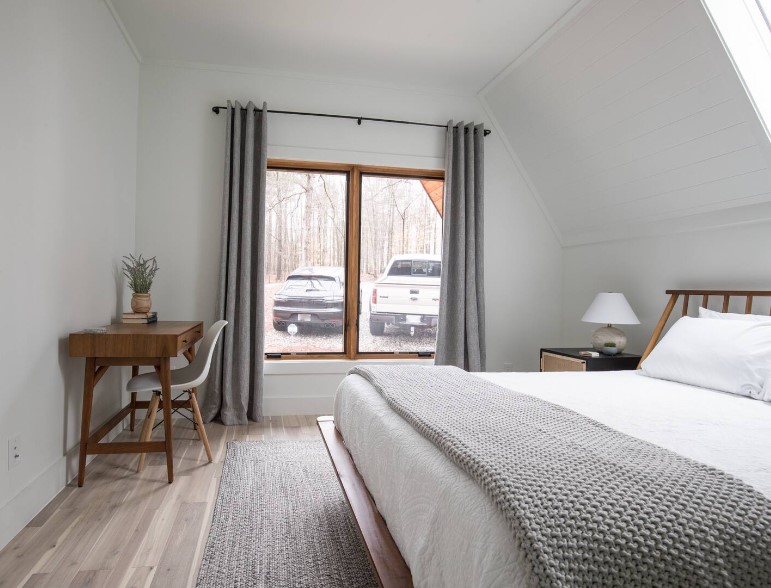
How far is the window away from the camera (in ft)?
14.1

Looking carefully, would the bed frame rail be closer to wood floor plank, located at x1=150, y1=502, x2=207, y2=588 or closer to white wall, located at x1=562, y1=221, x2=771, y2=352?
wood floor plank, located at x1=150, y1=502, x2=207, y2=588

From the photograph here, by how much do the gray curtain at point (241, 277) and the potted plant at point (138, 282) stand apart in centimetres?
54

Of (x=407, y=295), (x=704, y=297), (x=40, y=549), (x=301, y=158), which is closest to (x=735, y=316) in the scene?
(x=704, y=297)

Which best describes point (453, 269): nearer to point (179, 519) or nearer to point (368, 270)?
point (368, 270)

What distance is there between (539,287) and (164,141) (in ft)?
10.8

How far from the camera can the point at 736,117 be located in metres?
2.76

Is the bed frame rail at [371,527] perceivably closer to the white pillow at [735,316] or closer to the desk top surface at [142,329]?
the desk top surface at [142,329]

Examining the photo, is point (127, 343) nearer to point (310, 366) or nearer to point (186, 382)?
point (186, 382)

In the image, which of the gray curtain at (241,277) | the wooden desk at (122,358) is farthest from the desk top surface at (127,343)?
the gray curtain at (241,277)

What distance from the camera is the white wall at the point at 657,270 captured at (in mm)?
3035

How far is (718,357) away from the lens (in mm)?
2545

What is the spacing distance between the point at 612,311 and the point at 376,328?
1846mm

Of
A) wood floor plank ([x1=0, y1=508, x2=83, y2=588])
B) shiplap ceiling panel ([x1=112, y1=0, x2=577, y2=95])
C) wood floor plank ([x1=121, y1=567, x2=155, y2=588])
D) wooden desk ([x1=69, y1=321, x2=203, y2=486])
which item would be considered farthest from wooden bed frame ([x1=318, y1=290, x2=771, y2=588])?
shiplap ceiling panel ([x1=112, y1=0, x2=577, y2=95])

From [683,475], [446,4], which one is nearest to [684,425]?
[683,475]
